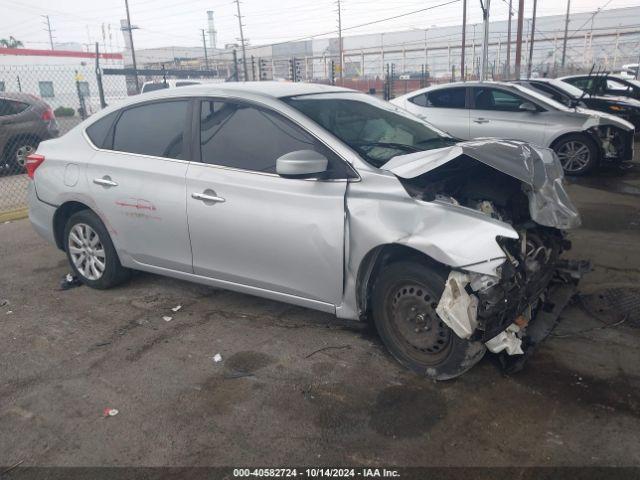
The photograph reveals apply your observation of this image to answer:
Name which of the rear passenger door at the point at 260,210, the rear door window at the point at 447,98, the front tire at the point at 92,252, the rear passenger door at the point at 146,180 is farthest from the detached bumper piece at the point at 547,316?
the rear door window at the point at 447,98

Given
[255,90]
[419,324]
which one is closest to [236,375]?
[419,324]

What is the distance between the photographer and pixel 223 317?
439 cm

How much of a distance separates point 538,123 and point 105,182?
24.5 ft

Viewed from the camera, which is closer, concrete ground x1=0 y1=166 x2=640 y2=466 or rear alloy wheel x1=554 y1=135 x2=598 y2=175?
concrete ground x1=0 y1=166 x2=640 y2=466

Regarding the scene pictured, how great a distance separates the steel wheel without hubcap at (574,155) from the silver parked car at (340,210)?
19.7 feet

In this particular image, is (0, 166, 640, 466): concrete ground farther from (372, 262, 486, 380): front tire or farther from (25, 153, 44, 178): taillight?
(25, 153, 44, 178): taillight

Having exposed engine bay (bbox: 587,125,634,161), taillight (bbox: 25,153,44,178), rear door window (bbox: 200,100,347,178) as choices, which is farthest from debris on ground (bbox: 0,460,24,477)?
exposed engine bay (bbox: 587,125,634,161)

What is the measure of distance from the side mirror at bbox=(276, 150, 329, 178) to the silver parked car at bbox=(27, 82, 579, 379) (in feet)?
0.03

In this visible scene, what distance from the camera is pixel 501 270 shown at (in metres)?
3.07

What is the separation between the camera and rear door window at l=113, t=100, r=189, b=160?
A: 14.1 feet

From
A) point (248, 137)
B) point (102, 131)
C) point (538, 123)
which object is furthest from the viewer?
point (538, 123)

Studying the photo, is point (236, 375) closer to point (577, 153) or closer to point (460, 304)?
point (460, 304)

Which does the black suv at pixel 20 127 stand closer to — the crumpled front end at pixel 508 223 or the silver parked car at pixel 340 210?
the silver parked car at pixel 340 210

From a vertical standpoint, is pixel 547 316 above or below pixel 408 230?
below
